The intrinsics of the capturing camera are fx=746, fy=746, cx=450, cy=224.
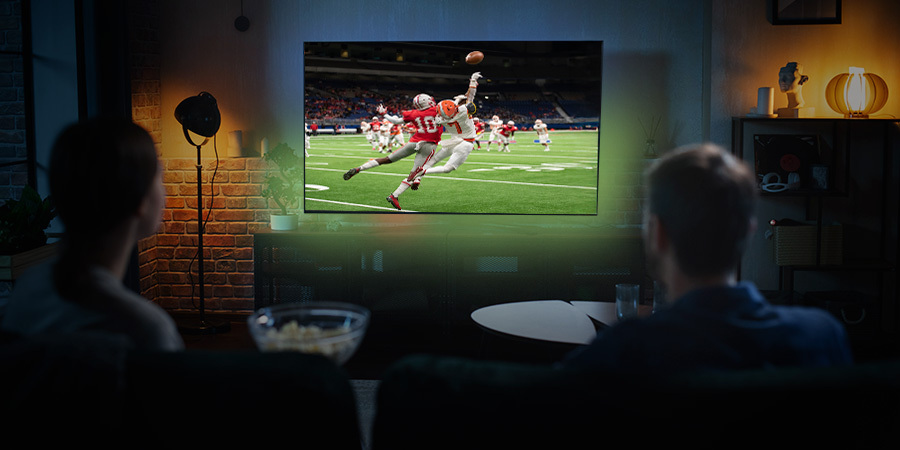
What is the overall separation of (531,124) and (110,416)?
3836 mm

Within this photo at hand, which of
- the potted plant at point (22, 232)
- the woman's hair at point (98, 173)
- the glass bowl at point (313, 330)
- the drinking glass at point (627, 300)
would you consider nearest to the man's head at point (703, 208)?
the glass bowl at point (313, 330)

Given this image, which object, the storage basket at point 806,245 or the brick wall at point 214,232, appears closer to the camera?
the storage basket at point 806,245

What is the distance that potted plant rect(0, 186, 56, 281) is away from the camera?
3.31m

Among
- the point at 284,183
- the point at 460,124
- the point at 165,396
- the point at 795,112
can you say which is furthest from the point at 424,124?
the point at 165,396

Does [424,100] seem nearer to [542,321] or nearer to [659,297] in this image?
[542,321]

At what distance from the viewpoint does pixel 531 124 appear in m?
4.58

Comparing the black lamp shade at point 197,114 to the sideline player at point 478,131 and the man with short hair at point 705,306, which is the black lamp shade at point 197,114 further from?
the man with short hair at point 705,306

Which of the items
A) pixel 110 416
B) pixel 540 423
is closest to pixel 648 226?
pixel 540 423

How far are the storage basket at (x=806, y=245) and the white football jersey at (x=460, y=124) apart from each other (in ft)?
6.06

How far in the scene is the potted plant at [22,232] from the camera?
10.9 ft

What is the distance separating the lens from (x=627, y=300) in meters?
2.50

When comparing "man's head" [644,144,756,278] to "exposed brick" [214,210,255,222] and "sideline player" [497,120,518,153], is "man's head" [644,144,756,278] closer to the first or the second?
"sideline player" [497,120,518,153]

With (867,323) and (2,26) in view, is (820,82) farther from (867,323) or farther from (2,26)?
(2,26)

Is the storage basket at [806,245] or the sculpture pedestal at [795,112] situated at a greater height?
the sculpture pedestal at [795,112]
